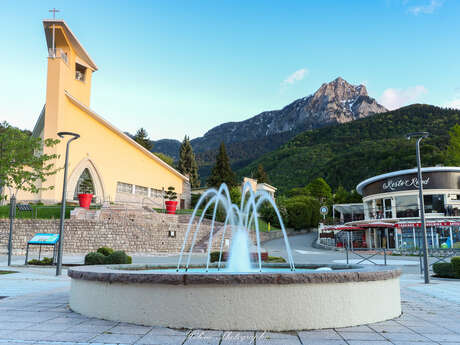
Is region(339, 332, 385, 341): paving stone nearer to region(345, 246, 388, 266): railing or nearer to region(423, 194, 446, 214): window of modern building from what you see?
region(345, 246, 388, 266): railing

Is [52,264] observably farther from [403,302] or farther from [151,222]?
[403,302]

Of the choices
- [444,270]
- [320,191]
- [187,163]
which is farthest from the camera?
[320,191]

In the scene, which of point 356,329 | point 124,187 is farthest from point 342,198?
point 356,329

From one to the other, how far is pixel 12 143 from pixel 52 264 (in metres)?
7.70

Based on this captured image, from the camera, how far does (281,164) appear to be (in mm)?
95438

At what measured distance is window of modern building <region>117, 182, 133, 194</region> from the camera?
38.2 metres

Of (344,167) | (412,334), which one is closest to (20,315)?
(412,334)

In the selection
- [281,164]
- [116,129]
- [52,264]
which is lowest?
[52,264]

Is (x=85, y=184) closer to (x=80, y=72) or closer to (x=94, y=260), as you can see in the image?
(x=80, y=72)

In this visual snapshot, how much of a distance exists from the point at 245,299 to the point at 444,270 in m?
12.5

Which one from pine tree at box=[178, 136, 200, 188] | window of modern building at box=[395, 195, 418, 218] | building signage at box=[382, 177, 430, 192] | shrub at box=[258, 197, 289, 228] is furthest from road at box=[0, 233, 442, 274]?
Answer: pine tree at box=[178, 136, 200, 188]

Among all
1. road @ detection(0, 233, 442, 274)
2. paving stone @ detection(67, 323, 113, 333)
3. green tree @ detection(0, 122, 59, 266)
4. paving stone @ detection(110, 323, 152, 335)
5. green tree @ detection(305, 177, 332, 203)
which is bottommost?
road @ detection(0, 233, 442, 274)

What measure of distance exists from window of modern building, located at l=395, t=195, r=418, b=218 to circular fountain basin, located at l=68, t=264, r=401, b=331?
3360 cm

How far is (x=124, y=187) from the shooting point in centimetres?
3900
